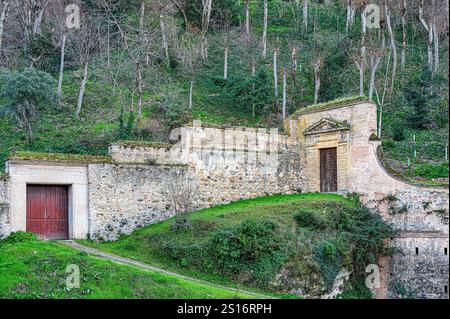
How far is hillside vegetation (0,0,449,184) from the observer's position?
29.2 metres

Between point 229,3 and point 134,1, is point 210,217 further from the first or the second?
Result: point 229,3

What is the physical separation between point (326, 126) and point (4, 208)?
42.9 feet

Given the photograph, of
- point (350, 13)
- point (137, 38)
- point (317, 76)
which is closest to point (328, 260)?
point (317, 76)

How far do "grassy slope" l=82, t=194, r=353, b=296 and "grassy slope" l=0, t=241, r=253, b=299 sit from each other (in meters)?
2.68

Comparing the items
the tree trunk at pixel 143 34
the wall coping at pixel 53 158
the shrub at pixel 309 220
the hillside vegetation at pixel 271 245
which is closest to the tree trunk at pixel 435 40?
the tree trunk at pixel 143 34

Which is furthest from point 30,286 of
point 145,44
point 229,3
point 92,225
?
point 229,3

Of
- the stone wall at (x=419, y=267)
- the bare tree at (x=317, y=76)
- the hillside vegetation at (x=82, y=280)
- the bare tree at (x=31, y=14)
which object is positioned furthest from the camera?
the bare tree at (x=31, y=14)

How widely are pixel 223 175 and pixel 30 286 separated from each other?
425 inches

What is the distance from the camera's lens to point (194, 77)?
134 feet

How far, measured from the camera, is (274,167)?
25.6 metres

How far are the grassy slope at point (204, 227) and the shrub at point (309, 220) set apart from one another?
0.84 ft

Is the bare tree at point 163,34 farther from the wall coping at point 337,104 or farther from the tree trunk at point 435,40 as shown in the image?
the tree trunk at point 435,40

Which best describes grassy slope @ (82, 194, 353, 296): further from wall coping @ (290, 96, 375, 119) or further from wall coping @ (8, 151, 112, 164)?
wall coping @ (290, 96, 375, 119)

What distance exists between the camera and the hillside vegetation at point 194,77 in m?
29.2
